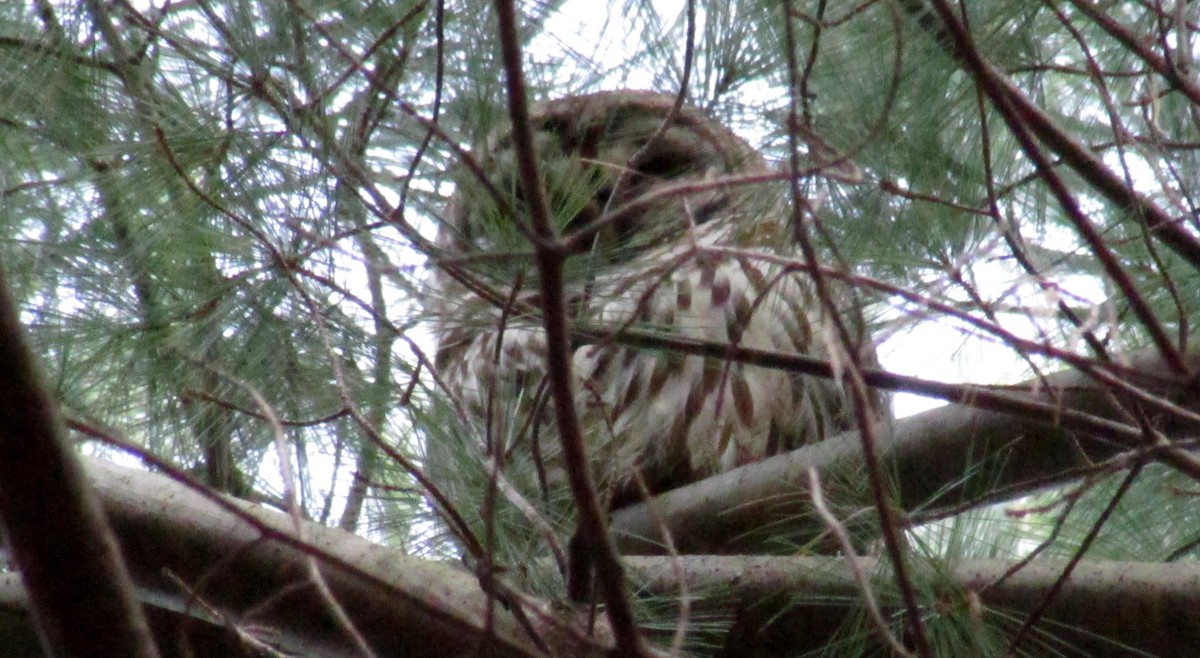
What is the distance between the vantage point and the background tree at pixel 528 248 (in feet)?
6.54

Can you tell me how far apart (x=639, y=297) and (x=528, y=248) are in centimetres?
20

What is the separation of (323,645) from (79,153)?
87 centimetres

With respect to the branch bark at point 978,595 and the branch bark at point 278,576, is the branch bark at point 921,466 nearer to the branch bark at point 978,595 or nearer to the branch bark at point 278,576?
the branch bark at point 978,595

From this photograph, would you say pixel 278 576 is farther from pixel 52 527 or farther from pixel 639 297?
pixel 52 527

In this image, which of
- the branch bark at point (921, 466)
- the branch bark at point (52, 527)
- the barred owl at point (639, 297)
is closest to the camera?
the branch bark at point (52, 527)

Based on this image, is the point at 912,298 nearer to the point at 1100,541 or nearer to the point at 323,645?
the point at 323,645

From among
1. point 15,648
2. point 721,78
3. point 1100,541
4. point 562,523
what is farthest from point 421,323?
point 1100,541

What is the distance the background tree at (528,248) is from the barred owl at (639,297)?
8 cm

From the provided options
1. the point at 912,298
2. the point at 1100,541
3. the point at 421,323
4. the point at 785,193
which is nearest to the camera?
the point at 912,298

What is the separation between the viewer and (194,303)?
2416 mm

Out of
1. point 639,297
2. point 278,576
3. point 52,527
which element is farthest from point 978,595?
point 52,527

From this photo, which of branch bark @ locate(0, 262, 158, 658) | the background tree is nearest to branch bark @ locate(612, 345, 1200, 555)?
the background tree

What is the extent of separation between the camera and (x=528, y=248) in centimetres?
184

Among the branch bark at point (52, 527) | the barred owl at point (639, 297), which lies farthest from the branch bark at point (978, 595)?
the branch bark at point (52, 527)
